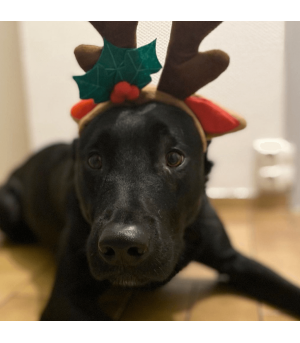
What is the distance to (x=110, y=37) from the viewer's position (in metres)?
0.92

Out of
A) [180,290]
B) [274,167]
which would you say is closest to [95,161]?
[180,290]

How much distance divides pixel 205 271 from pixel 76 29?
35.7 inches

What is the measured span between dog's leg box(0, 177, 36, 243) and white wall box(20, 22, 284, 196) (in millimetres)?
494

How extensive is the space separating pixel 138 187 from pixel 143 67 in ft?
0.88

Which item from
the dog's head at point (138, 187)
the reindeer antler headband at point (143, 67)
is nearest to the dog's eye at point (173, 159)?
the dog's head at point (138, 187)

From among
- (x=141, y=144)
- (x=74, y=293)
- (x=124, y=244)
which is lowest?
(x=74, y=293)

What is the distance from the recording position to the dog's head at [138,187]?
820 millimetres

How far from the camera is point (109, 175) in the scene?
93cm

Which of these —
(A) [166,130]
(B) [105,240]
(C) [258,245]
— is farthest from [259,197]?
(B) [105,240]

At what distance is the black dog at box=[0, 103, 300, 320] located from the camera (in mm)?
836

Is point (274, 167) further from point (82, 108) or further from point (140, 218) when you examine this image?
point (140, 218)

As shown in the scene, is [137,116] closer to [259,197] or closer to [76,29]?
[76,29]

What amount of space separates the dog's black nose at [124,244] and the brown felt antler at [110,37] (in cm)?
40
